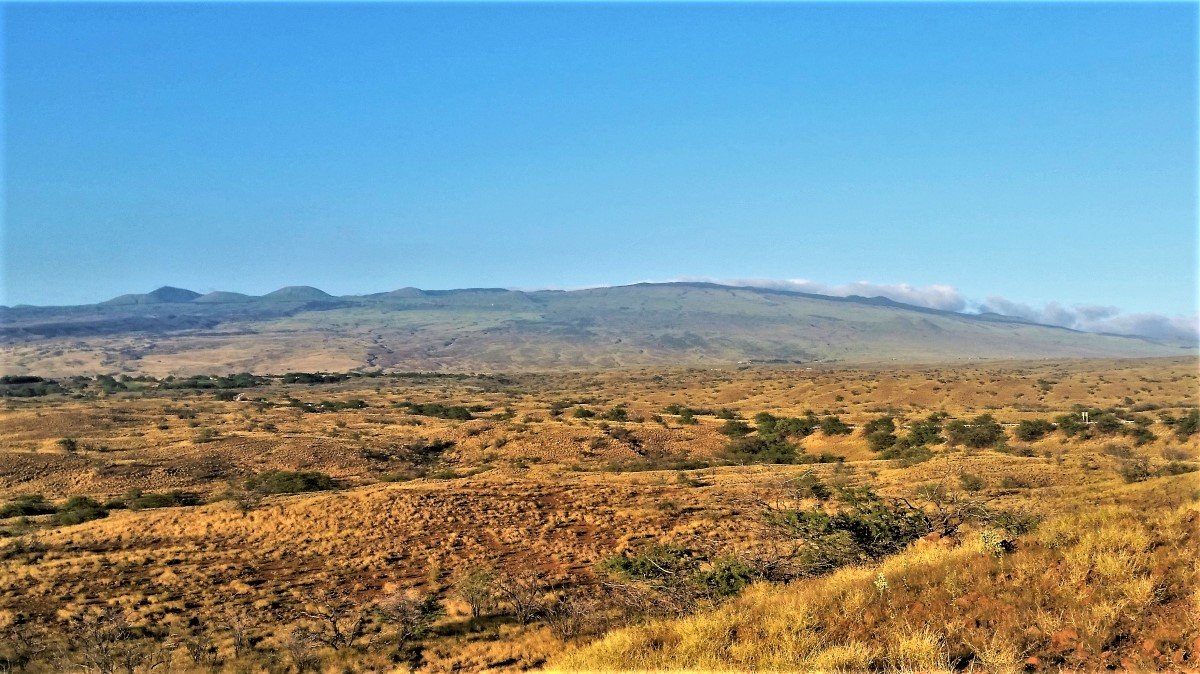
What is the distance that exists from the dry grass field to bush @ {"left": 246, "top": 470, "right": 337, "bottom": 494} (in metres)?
0.19

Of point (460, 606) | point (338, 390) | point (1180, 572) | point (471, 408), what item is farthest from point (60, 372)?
point (1180, 572)

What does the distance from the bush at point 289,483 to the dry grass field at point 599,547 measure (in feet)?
0.64

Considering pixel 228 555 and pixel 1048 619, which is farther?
pixel 228 555

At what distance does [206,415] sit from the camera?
52562mm

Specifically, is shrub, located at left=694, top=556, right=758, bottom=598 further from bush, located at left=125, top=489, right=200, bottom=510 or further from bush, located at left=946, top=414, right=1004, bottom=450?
bush, located at left=946, top=414, right=1004, bottom=450

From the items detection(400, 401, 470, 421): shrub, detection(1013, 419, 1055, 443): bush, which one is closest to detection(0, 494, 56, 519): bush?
detection(400, 401, 470, 421): shrub

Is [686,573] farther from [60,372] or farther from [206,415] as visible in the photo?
[60,372]

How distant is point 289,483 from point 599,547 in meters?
15.6

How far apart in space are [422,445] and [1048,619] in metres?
36.3

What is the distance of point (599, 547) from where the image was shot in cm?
1878

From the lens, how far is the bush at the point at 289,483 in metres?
28.2

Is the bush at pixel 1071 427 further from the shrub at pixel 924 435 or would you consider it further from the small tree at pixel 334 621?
the small tree at pixel 334 621

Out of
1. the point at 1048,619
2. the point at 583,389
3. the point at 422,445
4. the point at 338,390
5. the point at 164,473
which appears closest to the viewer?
the point at 1048,619

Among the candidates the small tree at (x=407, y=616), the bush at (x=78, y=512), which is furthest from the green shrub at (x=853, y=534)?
the bush at (x=78, y=512)
